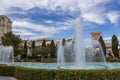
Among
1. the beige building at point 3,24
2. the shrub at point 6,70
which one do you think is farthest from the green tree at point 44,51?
the shrub at point 6,70

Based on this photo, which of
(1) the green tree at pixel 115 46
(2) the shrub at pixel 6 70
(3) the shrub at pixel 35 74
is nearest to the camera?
(3) the shrub at pixel 35 74

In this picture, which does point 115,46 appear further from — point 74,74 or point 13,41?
point 74,74

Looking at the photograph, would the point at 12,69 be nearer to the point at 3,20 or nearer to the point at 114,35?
the point at 114,35

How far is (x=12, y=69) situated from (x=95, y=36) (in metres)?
38.7

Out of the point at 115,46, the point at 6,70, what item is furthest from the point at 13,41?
the point at 6,70

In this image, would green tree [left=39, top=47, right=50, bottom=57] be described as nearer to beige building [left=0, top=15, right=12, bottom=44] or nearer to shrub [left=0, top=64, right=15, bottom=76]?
beige building [left=0, top=15, right=12, bottom=44]

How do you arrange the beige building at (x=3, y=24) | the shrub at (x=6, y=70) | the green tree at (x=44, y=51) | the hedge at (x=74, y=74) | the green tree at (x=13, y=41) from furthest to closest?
the beige building at (x=3, y=24) → the green tree at (x=44, y=51) → the green tree at (x=13, y=41) → the shrub at (x=6, y=70) → the hedge at (x=74, y=74)

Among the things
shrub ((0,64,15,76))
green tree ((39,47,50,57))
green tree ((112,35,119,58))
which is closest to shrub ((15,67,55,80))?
shrub ((0,64,15,76))

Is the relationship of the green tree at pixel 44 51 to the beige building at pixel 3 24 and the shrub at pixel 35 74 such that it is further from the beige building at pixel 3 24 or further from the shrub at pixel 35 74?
the shrub at pixel 35 74

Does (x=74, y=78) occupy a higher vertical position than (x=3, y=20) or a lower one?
lower

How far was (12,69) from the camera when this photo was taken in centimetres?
1335

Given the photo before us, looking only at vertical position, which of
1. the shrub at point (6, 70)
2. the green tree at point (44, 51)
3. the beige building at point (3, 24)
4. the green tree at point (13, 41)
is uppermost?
the beige building at point (3, 24)

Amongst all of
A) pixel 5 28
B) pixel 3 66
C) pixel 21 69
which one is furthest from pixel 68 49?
pixel 5 28

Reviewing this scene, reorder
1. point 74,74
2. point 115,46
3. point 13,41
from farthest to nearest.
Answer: point 13,41 < point 115,46 < point 74,74
